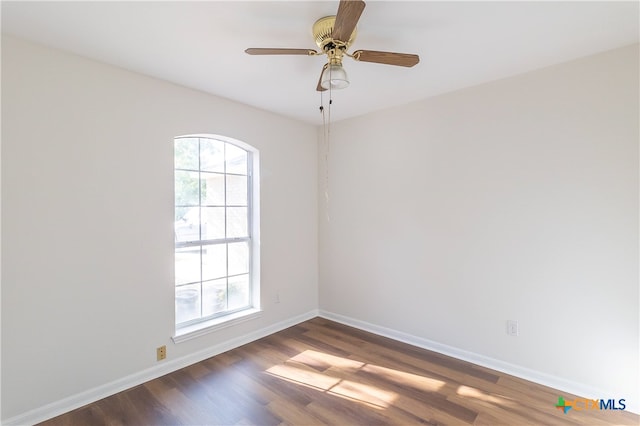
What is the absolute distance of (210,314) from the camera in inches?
119

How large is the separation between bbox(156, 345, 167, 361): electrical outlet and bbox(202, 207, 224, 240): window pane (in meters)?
1.01

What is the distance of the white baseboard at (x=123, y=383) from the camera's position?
1.93 meters

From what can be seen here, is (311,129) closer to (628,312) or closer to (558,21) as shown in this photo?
(558,21)

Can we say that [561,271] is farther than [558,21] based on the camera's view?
Yes

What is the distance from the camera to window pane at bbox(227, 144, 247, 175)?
320 centimetres

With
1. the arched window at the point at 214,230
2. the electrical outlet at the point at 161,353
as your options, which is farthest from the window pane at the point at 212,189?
the electrical outlet at the point at 161,353

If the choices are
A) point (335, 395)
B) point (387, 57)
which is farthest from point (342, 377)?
point (387, 57)

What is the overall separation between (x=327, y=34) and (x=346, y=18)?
13.2 inches

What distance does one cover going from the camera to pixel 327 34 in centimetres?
170

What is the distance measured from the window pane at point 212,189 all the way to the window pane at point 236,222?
16 cm

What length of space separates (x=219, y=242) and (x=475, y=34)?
274 centimetres

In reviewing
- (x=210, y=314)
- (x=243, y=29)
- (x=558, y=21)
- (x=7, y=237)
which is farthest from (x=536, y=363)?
(x=7, y=237)

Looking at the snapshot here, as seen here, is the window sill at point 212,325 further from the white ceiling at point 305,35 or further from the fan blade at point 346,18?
the fan blade at point 346,18

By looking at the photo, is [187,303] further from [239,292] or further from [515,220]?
[515,220]
